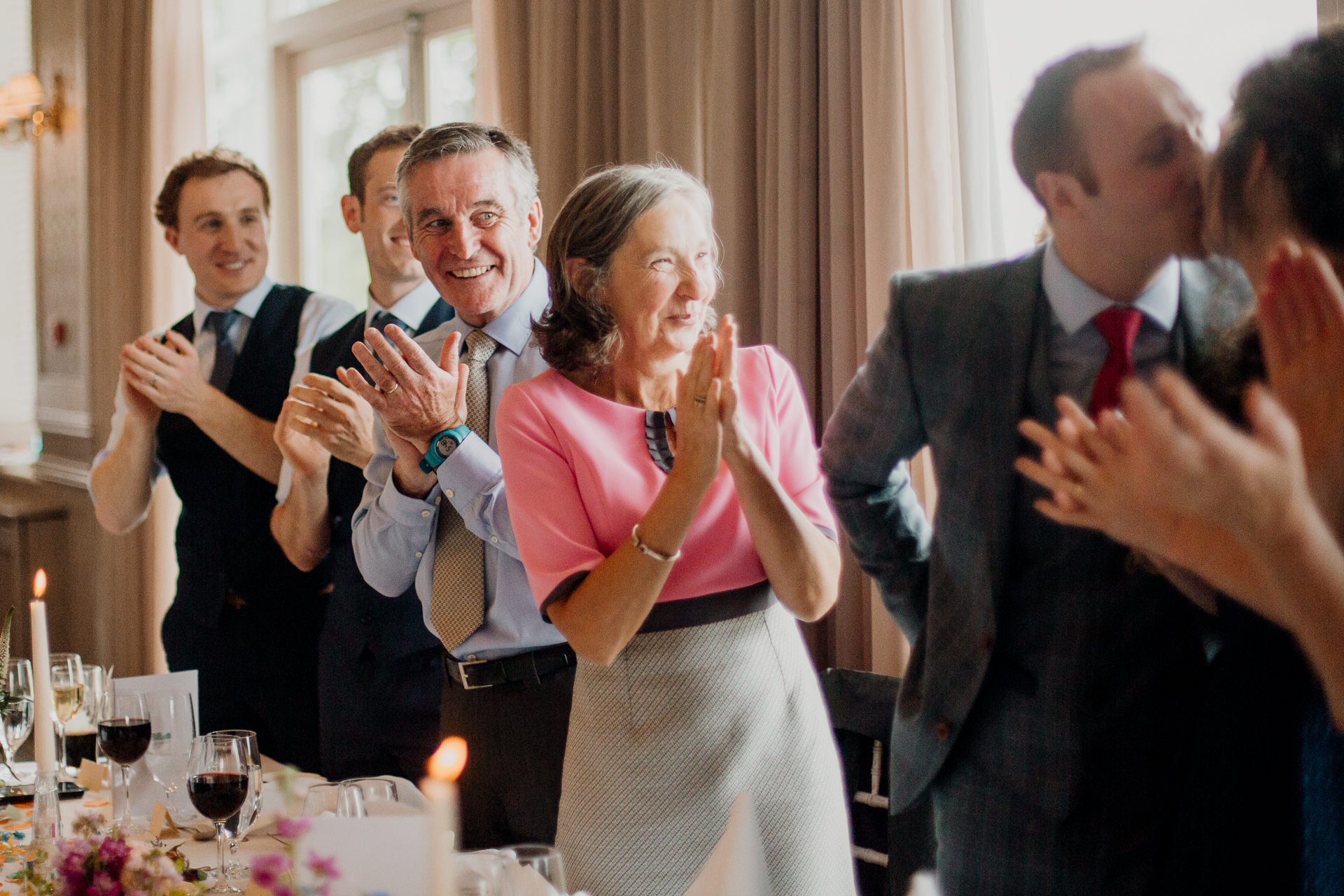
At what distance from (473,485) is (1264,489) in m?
1.12

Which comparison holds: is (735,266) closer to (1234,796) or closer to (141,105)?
(1234,796)

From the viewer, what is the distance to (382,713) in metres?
1.97

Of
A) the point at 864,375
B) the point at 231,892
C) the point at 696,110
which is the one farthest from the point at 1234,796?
the point at 696,110

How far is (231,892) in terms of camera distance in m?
1.29

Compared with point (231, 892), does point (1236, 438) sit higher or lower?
higher

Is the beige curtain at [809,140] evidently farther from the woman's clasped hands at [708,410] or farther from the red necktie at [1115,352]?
the red necktie at [1115,352]

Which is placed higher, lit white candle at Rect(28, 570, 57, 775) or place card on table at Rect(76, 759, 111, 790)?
lit white candle at Rect(28, 570, 57, 775)

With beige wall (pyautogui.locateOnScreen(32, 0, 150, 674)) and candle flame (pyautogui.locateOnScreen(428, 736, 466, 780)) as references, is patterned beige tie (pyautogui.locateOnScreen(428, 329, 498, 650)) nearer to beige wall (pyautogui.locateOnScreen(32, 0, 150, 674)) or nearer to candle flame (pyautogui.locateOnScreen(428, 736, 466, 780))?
candle flame (pyautogui.locateOnScreen(428, 736, 466, 780))

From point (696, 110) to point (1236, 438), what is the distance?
1995 mm

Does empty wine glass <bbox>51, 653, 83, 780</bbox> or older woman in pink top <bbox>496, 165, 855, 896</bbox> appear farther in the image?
empty wine glass <bbox>51, 653, 83, 780</bbox>

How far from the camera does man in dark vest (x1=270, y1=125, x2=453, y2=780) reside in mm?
1957

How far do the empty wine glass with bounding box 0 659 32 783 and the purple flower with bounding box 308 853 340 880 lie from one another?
1.09m

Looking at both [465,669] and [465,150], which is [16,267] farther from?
[465,669]

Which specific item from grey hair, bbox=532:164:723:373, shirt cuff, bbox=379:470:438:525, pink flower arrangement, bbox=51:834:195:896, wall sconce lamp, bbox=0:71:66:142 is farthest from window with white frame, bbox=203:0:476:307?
pink flower arrangement, bbox=51:834:195:896
